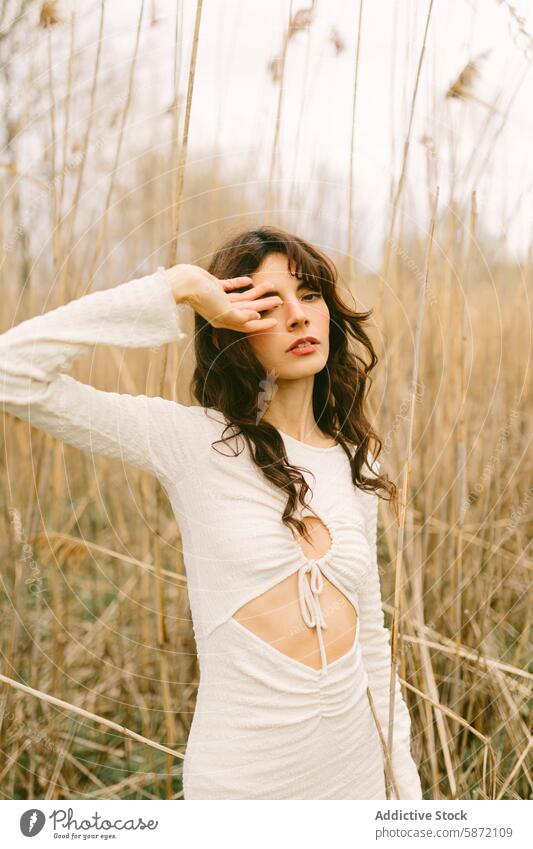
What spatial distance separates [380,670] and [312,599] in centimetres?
20

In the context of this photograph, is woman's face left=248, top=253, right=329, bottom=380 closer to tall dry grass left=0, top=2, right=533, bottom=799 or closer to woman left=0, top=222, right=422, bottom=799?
woman left=0, top=222, right=422, bottom=799

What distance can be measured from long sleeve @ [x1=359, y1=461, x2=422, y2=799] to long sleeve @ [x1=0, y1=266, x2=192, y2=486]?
28 cm

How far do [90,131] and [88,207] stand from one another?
0.51ft

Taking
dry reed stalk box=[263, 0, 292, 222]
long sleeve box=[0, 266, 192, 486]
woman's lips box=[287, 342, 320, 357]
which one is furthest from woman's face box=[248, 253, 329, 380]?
dry reed stalk box=[263, 0, 292, 222]

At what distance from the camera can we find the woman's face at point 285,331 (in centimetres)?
85

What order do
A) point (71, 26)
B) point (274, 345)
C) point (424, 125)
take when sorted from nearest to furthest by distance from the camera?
point (274, 345) → point (71, 26) → point (424, 125)

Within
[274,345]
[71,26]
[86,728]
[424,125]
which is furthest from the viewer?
[86,728]

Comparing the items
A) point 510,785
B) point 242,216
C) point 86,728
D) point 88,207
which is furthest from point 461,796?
point 88,207

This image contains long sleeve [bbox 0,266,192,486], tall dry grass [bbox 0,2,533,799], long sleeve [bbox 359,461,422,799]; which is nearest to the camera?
long sleeve [bbox 0,266,192,486]

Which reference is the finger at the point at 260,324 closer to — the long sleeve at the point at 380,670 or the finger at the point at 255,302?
the finger at the point at 255,302

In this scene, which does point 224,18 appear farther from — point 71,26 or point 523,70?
point 523,70

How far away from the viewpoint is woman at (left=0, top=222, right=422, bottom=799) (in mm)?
782
